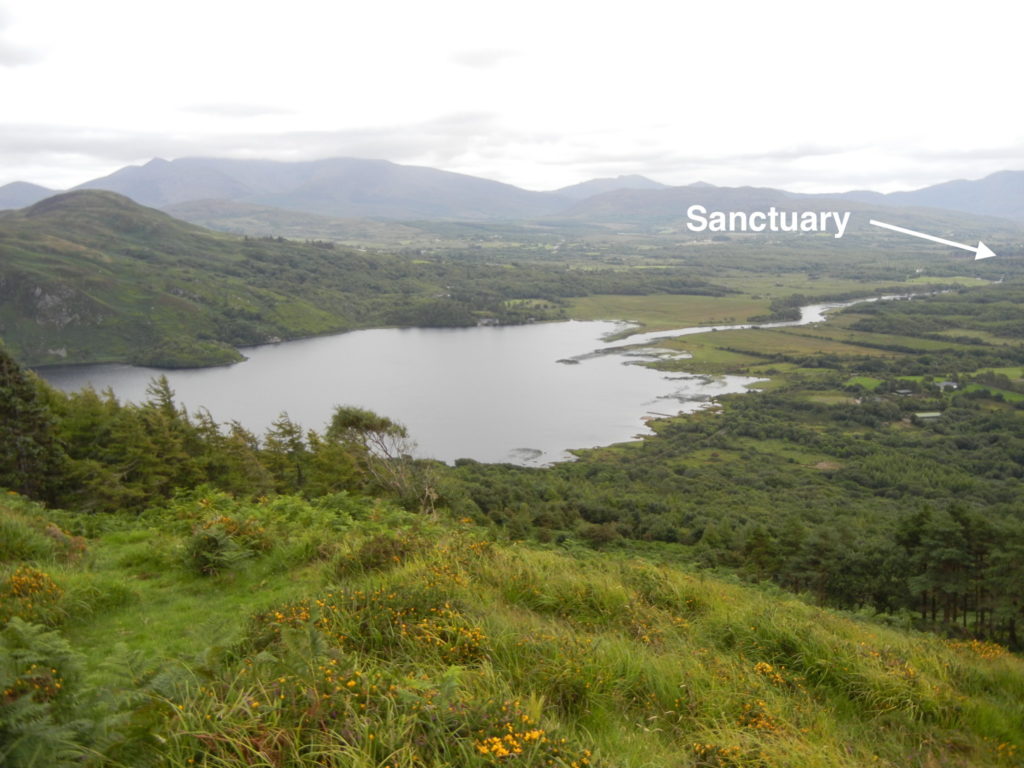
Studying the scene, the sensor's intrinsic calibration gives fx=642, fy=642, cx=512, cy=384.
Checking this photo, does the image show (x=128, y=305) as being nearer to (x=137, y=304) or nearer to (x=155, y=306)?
(x=137, y=304)

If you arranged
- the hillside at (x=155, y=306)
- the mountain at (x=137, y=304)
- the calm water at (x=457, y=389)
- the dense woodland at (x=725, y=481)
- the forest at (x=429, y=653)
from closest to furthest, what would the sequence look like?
the forest at (x=429, y=653)
the dense woodland at (x=725, y=481)
the calm water at (x=457, y=389)
the mountain at (x=137, y=304)
the hillside at (x=155, y=306)

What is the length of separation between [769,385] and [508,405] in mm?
44871

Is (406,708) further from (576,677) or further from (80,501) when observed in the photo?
(80,501)

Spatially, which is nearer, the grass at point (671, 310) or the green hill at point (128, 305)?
the green hill at point (128, 305)

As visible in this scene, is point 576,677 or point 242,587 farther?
point 242,587

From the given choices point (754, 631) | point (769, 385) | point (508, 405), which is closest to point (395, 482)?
point (754, 631)

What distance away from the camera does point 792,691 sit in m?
6.57

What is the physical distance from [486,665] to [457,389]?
10028 centimetres

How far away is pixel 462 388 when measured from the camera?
10575 cm

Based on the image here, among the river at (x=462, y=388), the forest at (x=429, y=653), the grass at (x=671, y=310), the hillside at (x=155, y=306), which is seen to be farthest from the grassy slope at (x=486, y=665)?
the grass at (x=671, y=310)

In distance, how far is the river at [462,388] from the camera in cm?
8396

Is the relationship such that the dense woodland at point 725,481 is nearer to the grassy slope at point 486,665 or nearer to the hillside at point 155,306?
the grassy slope at point 486,665

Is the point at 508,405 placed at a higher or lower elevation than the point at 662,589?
lower

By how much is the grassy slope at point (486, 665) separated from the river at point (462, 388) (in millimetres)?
63919
